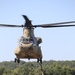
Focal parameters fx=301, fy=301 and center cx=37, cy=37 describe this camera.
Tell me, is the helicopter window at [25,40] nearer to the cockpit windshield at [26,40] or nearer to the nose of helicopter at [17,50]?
the cockpit windshield at [26,40]

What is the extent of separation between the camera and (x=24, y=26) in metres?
34.2

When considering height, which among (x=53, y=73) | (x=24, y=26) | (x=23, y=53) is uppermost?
(x=24, y=26)

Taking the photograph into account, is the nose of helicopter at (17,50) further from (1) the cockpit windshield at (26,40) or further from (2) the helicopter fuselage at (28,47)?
(1) the cockpit windshield at (26,40)

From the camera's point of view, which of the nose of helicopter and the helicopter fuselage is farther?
the nose of helicopter

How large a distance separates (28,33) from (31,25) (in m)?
0.98

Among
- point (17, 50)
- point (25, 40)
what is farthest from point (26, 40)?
point (17, 50)

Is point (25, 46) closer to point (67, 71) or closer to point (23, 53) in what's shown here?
point (23, 53)

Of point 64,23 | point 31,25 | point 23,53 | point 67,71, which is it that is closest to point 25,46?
point 23,53

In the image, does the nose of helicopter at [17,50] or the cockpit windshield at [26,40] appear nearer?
the nose of helicopter at [17,50]

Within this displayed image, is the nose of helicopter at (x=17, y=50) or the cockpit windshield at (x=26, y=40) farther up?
the cockpit windshield at (x=26, y=40)

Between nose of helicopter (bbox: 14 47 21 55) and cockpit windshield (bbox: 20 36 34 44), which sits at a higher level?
cockpit windshield (bbox: 20 36 34 44)

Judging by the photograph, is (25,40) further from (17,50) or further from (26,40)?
(17,50)

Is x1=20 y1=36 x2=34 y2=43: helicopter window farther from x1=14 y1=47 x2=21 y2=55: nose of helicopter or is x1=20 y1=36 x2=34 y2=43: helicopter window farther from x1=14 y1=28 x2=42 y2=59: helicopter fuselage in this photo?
x1=14 y1=47 x2=21 y2=55: nose of helicopter

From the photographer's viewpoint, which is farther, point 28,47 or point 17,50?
point 17,50
